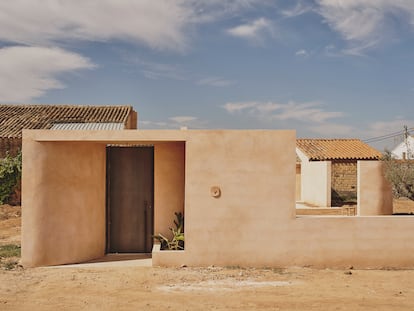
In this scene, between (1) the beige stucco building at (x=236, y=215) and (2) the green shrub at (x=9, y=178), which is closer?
(1) the beige stucco building at (x=236, y=215)

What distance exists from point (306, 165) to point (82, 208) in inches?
722

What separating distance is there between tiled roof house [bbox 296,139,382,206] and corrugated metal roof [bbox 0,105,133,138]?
39.8 feet

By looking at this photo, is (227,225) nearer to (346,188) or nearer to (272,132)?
(272,132)

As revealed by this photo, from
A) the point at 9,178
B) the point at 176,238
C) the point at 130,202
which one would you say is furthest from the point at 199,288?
the point at 9,178

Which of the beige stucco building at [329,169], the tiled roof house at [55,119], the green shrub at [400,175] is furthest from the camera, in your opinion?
the tiled roof house at [55,119]

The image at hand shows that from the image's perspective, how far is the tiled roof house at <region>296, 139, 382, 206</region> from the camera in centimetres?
2509

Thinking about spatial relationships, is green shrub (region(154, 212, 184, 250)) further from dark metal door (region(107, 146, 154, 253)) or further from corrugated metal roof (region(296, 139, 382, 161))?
corrugated metal roof (region(296, 139, 382, 161))

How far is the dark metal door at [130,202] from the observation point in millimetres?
11586

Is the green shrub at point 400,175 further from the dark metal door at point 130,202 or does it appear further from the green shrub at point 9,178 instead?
the green shrub at point 9,178

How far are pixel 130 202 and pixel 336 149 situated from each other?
20.7 metres

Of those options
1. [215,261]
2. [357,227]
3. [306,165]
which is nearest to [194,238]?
[215,261]

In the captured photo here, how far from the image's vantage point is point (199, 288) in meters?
8.28

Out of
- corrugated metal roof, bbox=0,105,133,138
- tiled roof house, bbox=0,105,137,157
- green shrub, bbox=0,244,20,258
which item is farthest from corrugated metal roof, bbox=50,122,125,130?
green shrub, bbox=0,244,20,258

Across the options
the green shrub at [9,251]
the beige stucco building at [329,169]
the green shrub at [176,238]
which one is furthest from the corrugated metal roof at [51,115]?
the green shrub at [176,238]
